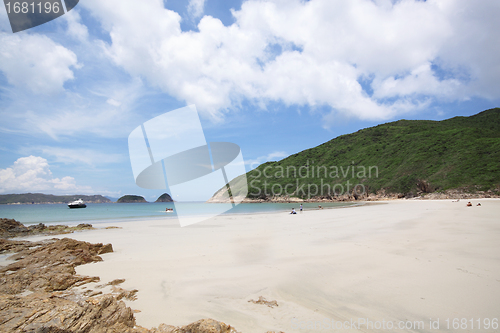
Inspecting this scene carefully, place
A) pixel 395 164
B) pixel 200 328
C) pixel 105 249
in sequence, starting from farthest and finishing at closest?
1. pixel 395 164
2. pixel 105 249
3. pixel 200 328

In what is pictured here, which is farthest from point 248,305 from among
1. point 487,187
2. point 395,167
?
point 395,167

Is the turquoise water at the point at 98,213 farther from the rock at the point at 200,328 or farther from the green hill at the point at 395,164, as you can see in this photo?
the rock at the point at 200,328

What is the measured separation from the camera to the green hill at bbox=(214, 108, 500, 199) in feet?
185

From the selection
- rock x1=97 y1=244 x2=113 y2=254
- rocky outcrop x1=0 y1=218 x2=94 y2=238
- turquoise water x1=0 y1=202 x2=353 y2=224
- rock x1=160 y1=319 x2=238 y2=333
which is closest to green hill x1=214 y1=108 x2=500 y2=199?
turquoise water x1=0 y1=202 x2=353 y2=224

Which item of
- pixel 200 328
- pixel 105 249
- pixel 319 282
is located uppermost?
pixel 200 328

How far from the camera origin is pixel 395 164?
78188mm

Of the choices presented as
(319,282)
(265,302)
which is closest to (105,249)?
(265,302)

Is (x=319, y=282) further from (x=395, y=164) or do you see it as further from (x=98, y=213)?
(x=395, y=164)

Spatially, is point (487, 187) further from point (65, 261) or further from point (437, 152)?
point (65, 261)

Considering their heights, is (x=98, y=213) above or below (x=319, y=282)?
below

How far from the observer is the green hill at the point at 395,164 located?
185 feet

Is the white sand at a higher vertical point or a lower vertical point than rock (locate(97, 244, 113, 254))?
lower

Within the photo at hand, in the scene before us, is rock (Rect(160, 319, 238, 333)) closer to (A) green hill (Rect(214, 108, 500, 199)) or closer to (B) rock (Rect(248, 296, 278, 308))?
(B) rock (Rect(248, 296, 278, 308))

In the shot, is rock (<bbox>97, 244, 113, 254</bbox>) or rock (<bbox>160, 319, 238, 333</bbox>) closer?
rock (<bbox>160, 319, 238, 333</bbox>)
